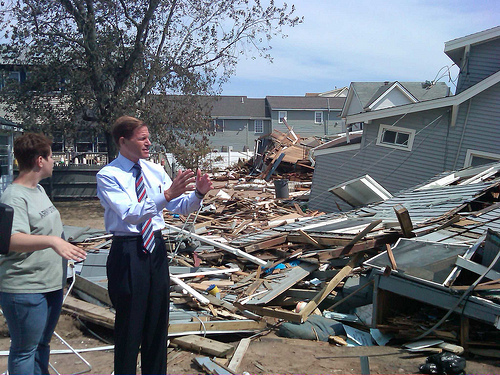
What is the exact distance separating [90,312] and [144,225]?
10.7ft

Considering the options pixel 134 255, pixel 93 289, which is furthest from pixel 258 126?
pixel 134 255

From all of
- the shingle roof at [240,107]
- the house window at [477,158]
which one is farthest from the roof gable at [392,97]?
the house window at [477,158]

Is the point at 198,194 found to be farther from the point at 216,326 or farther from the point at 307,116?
the point at 307,116

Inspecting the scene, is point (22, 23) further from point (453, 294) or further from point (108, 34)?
point (453, 294)

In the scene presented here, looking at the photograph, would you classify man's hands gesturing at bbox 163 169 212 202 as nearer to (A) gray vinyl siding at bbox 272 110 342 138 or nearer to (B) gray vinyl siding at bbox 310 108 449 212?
(B) gray vinyl siding at bbox 310 108 449 212

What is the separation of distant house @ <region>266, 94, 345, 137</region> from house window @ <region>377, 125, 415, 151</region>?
112 ft

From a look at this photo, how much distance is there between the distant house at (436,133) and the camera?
16203 mm

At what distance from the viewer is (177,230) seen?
33.1ft

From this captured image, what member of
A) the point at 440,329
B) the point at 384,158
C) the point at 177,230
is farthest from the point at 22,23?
the point at 440,329

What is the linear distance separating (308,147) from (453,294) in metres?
25.3

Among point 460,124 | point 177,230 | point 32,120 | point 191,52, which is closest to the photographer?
point 177,230

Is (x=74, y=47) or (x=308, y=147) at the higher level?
(x=74, y=47)

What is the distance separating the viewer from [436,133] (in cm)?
1709

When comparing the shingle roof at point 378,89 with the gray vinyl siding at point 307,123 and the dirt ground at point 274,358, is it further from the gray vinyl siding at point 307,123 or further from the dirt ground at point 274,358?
the dirt ground at point 274,358
